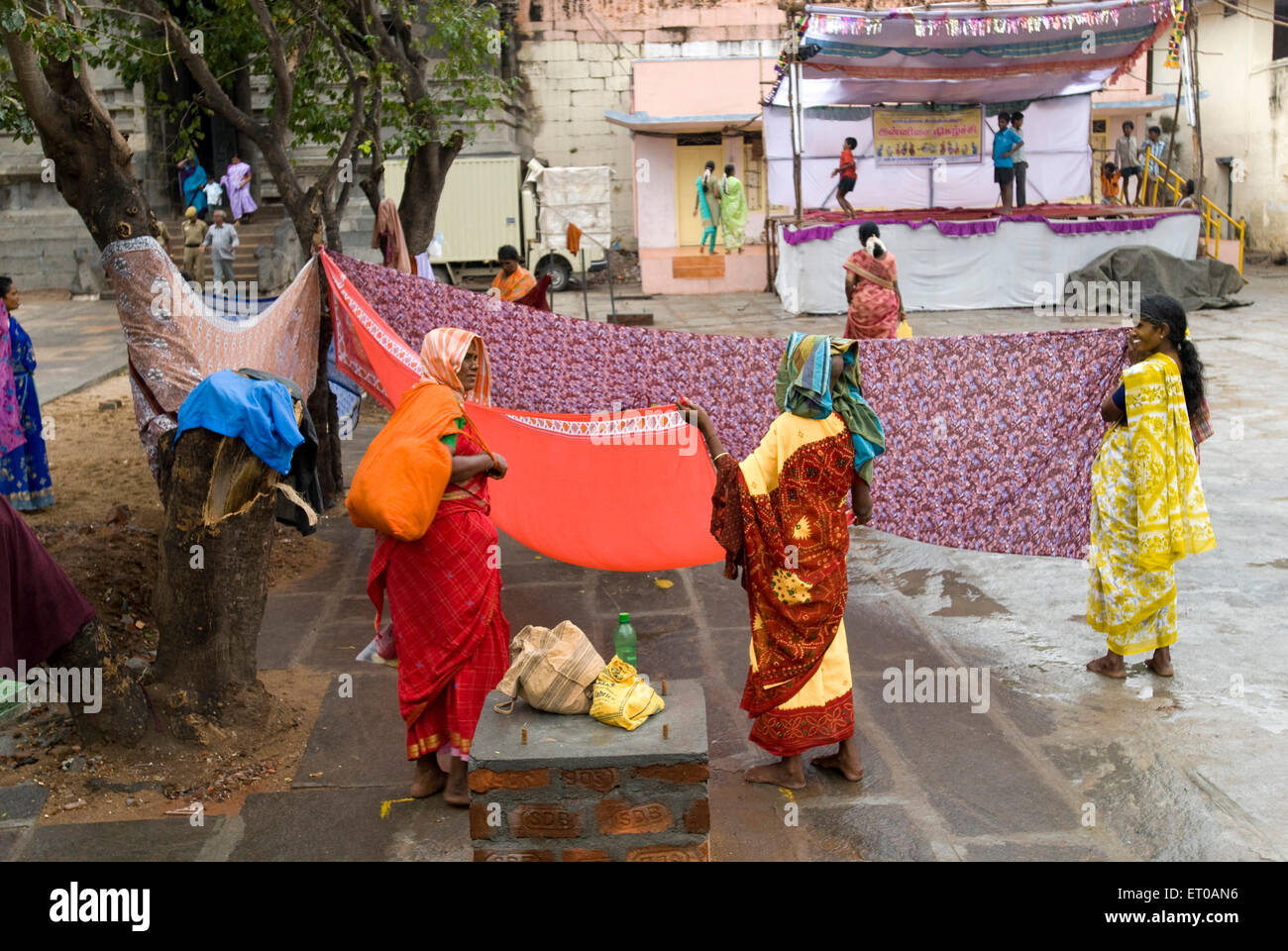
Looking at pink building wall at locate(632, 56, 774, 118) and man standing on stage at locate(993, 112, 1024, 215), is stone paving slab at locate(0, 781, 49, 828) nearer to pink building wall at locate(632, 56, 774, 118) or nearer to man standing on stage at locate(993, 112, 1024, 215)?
man standing on stage at locate(993, 112, 1024, 215)

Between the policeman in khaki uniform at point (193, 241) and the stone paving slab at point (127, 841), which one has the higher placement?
the policeman in khaki uniform at point (193, 241)

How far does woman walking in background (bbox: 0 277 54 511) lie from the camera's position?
302 inches

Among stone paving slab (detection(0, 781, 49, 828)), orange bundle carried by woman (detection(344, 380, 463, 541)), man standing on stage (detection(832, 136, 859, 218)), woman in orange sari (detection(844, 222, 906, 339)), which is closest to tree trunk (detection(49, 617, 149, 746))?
stone paving slab (detection(0, 781, 49, 828))

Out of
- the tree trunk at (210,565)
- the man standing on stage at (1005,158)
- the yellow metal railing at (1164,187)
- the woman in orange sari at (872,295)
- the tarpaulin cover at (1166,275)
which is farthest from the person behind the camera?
the yellow metal railing at (1164,187)

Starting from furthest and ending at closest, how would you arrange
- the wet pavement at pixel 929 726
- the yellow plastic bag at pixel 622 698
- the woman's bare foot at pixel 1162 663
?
→ the woman's bare foot at pixel 1162 663
the wet pavement at pixel 929 726
the yellow plastic bag at pixel 622 698

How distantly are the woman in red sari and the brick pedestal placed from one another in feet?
2.80

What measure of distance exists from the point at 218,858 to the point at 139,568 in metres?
3.06

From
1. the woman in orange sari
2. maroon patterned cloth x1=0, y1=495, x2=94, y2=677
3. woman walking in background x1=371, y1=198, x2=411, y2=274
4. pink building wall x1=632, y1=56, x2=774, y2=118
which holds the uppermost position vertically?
pink building wall x1=632, y1=56, x2=774, y2=118

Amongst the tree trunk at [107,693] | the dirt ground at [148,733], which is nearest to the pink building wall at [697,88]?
the dirt ground at [148,733]

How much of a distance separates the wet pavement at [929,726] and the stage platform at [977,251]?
10387 millimetres

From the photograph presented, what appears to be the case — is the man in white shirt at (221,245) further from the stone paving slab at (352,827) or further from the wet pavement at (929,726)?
the stone paving slab at (352,827)

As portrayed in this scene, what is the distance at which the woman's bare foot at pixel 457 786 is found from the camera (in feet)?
14.1

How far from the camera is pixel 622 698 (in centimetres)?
347

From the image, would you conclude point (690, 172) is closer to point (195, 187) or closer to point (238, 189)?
point (238, 189)
